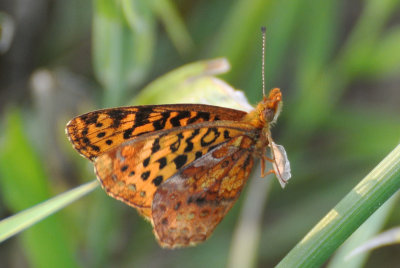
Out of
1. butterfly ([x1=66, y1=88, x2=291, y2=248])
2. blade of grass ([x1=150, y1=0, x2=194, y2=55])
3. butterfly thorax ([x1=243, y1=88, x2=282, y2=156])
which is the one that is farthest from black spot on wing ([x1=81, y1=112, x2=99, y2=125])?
blade of grass ([x1=150, y1=0, x2=194, y2=55])

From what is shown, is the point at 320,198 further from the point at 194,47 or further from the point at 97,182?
the point at 97,182

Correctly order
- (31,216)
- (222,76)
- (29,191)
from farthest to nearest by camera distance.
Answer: (222,76) → (29,191) → (31,216)

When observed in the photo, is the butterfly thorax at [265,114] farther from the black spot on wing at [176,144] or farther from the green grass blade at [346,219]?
the green grass blade at [346,219]

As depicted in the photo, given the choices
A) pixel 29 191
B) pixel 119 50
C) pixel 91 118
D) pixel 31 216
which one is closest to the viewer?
pixel 31 216

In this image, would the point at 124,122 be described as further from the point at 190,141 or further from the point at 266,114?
the point at 266,114

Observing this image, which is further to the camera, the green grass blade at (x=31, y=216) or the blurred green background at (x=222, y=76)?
the blurred green background at (x=222, y=76)

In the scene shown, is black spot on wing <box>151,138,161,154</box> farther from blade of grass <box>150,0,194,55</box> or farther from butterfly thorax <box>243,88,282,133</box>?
blade of grass <box>150,0,194,55</box>

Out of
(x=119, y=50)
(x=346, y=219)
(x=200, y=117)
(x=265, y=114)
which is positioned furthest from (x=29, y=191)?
(x=346, y=219)

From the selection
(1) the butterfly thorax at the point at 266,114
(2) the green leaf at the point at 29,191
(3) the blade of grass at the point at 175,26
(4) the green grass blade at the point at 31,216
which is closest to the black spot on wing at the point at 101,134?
(4) the green grass blade at the point at 31,216
